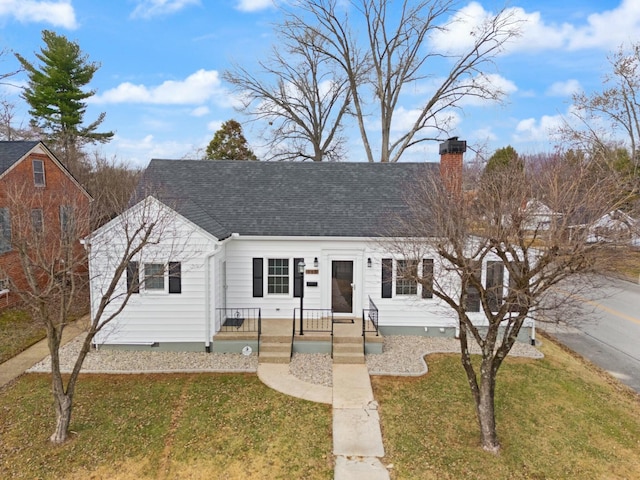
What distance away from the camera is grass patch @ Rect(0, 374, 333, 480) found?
653 centimetres

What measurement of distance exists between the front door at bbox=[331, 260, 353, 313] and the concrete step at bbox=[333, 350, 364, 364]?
2.40 metres

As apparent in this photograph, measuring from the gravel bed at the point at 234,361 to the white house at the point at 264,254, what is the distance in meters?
0.57

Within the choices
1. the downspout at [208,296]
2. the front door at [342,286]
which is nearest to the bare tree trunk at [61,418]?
the downspout at [208,296]

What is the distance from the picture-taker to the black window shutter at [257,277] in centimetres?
1300

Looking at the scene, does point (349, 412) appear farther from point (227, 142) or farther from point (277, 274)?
point (227, 142)

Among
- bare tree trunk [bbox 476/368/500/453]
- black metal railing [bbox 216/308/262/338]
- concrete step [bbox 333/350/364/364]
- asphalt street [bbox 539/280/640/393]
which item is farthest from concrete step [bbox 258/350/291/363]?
asphalt street [bbox 539/280/640/393]

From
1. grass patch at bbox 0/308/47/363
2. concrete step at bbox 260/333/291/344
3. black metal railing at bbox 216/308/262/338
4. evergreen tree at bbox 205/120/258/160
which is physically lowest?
grass patch at bbox 0/308/47/363

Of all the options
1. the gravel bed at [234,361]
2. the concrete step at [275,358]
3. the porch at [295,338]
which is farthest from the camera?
the porch at [295,338]

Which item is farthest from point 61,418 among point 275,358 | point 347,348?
point 347,348

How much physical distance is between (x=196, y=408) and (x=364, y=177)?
1026 centimetres

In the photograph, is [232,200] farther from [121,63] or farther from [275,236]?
[121,63]

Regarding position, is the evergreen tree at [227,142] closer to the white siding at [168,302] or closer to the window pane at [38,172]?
the window pane at [38,172]

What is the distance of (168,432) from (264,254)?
646 centimetres

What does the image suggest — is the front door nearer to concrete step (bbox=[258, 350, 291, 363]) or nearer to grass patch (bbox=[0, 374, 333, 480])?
concrete step (bbox=[258, 350, 291, 363])
